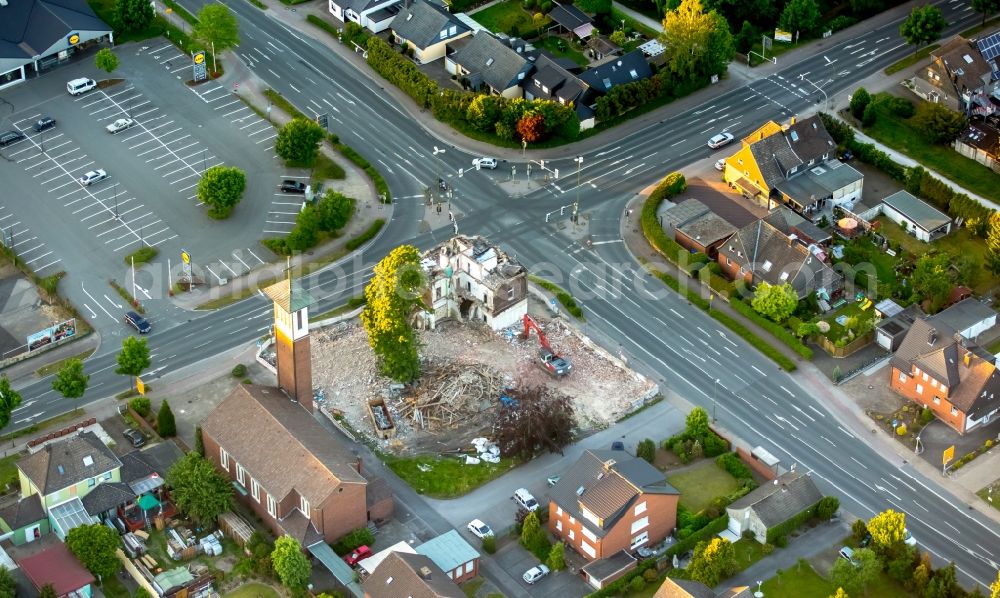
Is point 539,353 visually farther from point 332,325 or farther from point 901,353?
point 901,353

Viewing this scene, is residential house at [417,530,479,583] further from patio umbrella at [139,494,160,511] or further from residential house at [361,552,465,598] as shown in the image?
patio umbrella at [139,494,160,511]

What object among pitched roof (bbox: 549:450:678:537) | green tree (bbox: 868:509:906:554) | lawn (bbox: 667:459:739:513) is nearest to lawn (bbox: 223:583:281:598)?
pitched roof (bbox: 549:450:678:537)

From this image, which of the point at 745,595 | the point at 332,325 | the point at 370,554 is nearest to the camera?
the point at 745,595

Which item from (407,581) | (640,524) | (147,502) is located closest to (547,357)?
(640,524)

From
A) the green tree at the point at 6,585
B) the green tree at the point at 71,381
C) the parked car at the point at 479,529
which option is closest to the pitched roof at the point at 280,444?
the parked car at the point at 479,529

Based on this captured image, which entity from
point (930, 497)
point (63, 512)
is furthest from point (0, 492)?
point (930, 497)
